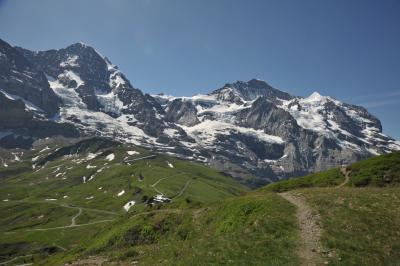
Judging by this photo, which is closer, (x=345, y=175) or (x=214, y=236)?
(x=214, y=236)

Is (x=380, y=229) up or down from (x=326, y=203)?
down

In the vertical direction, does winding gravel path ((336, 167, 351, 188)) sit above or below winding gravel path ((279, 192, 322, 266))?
above

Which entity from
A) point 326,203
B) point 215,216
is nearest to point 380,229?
point 326,203

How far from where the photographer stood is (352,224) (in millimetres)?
36062

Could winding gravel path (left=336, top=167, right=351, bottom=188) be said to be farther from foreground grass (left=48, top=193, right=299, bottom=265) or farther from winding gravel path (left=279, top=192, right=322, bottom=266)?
foreground grass (left=48, top=193, right=299, bottom=265)

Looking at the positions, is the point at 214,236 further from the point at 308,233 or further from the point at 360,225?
the point at 360,225

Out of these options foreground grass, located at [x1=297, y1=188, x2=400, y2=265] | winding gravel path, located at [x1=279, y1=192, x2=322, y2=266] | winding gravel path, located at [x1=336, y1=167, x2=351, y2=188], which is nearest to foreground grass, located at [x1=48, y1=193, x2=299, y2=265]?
winding gravel path, located at [x1=279, y1=192, x2=322, y2=266]

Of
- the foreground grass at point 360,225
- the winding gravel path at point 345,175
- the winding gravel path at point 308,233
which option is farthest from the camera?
the winding gravel path at point 345,175

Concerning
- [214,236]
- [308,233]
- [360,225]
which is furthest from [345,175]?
[214,236]

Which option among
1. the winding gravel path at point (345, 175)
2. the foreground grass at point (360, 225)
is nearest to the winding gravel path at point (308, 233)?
A: the foreground grass at point (360, 225)

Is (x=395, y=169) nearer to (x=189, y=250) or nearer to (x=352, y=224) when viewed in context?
(x=352, y=224)

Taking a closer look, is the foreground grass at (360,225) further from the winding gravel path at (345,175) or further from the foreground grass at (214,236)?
the winding gravel path at (345,175)

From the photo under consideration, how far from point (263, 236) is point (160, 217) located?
21384 mm

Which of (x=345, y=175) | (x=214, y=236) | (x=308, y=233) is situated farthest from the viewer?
(x=345, y=175)
